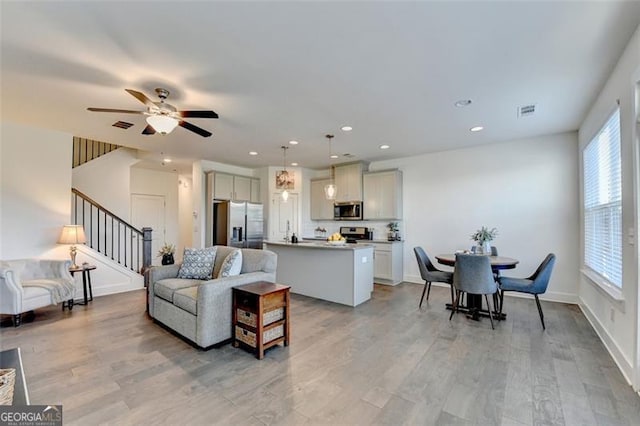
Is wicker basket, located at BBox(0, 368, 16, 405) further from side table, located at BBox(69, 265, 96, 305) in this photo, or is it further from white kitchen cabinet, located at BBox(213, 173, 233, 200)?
white kitchen cabinet, located at BBox(213, 173, 233, 200)

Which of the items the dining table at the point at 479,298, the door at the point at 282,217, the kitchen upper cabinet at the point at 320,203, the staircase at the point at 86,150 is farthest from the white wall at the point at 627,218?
the staircase at the point at 86,150

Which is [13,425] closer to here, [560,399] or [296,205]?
[560,399]

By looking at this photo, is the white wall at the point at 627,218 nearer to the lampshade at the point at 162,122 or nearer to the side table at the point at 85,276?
the lampshade at the point at 162,122

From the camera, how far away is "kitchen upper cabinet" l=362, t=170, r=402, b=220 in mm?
6004

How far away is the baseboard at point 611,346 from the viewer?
2.33m

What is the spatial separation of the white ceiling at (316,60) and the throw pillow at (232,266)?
1.81 m

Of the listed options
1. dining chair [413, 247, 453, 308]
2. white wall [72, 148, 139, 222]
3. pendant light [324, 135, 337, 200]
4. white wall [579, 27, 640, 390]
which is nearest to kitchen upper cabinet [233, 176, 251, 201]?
pendant light [324, 135, 337, 200]

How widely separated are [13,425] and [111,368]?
1.54 meters

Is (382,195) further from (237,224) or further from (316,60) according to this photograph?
(316,60)

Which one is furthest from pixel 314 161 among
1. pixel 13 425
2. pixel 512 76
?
pixel 13 425

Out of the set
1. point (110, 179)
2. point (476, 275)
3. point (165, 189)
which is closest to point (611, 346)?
point (476, 275)

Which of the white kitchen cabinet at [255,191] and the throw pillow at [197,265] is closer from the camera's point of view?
the throw pillow at [197,265]

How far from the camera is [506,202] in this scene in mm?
4973

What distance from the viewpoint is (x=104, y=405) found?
1986 mm
